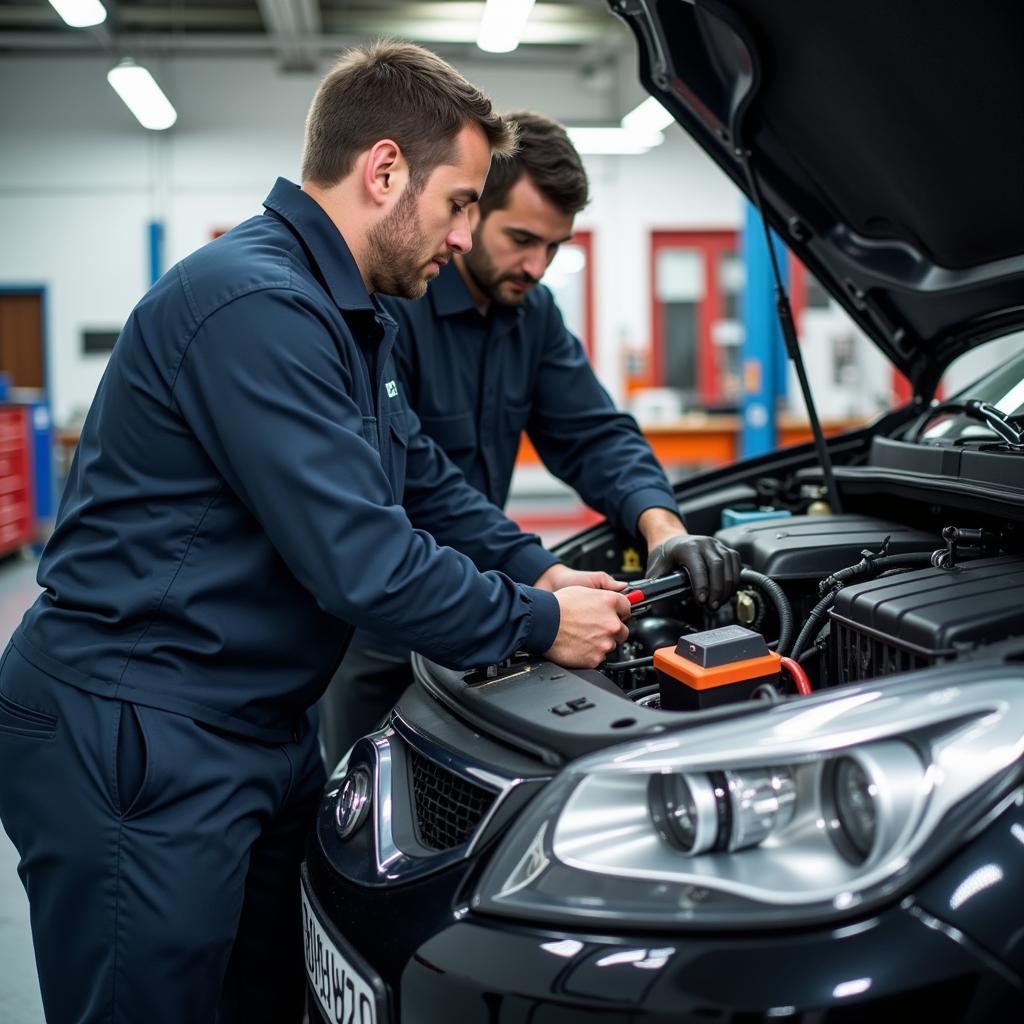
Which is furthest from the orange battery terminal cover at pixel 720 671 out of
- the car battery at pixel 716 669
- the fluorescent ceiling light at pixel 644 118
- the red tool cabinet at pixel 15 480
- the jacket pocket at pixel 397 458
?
the fluorescent ceiling light at pixel 644 118

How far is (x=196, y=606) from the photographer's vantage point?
44.6 inches

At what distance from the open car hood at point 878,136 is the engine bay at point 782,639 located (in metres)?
0.50

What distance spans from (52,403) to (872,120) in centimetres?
986

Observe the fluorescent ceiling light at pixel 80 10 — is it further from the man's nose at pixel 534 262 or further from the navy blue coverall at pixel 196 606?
the navy blue coverall at pixel 196 606

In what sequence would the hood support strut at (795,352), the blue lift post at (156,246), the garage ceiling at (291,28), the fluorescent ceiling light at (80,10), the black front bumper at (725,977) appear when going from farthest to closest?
the blue lift post at (156,246) → the garage ceiling at (291,28) → the fluorescent ceiling light at (80,10) → the hood support strut at (795,352) → the black front bumper at (725,977)

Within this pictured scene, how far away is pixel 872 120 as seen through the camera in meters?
1.58

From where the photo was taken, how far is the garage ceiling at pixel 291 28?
29.3 ft

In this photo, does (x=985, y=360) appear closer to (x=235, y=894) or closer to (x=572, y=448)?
(x=572, y=448)

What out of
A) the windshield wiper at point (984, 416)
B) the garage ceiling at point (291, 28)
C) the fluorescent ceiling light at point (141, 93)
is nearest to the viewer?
the windshield wiper at point (984, 416)

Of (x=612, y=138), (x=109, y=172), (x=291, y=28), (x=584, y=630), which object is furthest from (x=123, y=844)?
(x=109, y=172)

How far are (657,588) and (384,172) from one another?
64 cm

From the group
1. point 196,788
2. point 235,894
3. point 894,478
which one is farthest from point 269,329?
point 894,478

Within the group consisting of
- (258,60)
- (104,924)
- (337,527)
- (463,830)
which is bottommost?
(104,924)

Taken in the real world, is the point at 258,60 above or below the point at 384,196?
above
